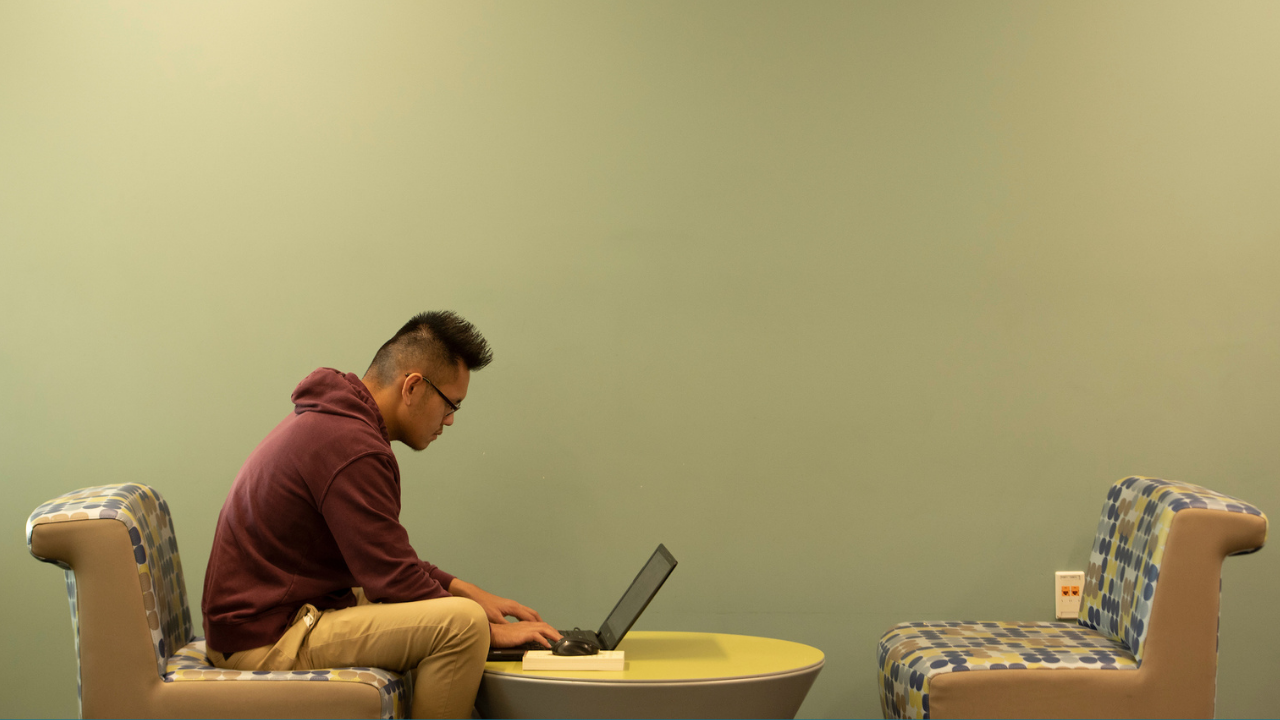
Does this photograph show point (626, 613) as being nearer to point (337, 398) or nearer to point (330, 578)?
point (330, 578)

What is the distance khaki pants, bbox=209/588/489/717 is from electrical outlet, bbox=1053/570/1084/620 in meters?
1.75

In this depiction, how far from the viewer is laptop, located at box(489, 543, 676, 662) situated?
185cm

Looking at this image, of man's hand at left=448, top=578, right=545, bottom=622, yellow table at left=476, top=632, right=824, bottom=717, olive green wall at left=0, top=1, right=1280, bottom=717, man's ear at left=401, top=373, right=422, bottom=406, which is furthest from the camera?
olive green wall at left=0, top=1, right=1280, bottom=717

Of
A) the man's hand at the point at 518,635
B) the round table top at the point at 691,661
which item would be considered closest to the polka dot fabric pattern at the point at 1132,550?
the round table top at the point at 691,661

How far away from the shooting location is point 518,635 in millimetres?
1874

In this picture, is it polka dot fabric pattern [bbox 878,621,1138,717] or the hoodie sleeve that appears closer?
the hoodie sleeve

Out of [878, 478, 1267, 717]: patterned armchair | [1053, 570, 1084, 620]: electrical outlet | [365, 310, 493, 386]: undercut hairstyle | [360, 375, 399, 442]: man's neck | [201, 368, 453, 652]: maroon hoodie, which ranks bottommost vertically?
[1053, 570, 1084, 620]: electrical outlet

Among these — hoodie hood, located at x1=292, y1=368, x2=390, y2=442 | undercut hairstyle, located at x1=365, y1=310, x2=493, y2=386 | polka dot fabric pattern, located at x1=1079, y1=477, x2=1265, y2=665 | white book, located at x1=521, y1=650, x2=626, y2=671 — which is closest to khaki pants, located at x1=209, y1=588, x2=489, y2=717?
white book, located at x1=521, y1=650, x2=626, y2=671

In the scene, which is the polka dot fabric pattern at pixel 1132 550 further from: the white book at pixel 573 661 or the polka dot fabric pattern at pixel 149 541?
the polka dot fabric pattern at pixel 149 541

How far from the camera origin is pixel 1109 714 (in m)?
1.86

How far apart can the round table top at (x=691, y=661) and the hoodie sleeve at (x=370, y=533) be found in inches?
10.0

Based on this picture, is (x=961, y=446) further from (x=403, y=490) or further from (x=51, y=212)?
(x=51, y=212)

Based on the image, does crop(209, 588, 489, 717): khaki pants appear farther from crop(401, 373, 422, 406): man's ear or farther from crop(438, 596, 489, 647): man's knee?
crop(401, 373, 422, 406): man's ear

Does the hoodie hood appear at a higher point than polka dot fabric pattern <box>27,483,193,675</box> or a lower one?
higher
